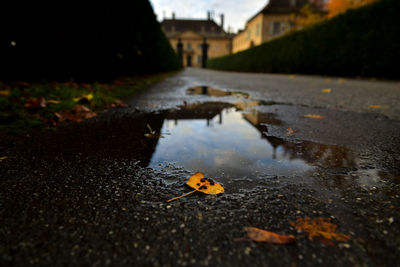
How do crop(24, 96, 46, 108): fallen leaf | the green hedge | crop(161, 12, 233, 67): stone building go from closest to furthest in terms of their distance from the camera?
1. crop(24, 96, 46, 108): fallen leaf
2. the green hedge
3. crop(161, 12, 233, 67): stone building

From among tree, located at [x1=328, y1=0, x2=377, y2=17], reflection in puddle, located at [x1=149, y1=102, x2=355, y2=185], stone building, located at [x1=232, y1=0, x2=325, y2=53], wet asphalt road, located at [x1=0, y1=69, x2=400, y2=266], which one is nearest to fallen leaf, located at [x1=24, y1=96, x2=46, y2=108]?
wet asphalt road, located at [x1=0, y1=69, x2=400, y2=266]

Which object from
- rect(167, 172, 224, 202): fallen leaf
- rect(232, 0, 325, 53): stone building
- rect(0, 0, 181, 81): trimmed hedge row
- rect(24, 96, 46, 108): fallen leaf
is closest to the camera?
rect(167, 172, 224, 202): fallen leaf

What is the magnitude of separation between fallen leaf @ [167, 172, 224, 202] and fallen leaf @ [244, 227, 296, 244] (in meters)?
0.23

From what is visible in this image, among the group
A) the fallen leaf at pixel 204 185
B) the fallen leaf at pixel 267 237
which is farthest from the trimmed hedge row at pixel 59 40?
the fallen leaf at pixel 267 237

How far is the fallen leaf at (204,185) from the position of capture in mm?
881

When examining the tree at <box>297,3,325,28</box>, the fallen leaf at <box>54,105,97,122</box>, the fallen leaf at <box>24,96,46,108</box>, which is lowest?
the fallen leaf at <box>54,105,97,122</box>

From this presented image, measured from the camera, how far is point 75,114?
2184 millimetres

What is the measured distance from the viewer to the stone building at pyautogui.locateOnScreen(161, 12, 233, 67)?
6288cm

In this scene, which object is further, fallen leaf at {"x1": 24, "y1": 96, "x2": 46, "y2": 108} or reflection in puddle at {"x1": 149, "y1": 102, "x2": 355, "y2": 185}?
fallen leaf at {"x1": 24, "y1": 96, "x2": 46, "y2": 108}

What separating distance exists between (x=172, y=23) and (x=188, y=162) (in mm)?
75065

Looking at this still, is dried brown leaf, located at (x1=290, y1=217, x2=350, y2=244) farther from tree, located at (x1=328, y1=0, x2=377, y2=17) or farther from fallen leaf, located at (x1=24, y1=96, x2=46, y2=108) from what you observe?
tree, located at (x1=328, y1=0, x2=377, y2=17)

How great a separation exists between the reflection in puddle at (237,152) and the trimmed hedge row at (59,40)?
117 inches

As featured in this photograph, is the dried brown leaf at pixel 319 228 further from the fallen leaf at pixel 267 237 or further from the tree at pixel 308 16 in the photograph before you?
the tree at pixel 308 16

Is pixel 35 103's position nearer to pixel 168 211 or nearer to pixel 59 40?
pixel 59 40
